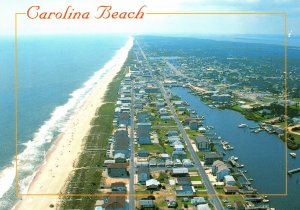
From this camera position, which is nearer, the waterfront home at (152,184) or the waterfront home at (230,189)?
the waterfront home at (230,189)

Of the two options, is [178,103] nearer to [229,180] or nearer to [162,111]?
[162,111]

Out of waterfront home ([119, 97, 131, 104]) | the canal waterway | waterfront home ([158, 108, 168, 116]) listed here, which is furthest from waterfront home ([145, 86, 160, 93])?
waterfront home ([158, 108, 168, 116])

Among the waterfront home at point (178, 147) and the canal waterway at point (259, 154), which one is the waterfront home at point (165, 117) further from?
the waterfront home at point (178, 147)

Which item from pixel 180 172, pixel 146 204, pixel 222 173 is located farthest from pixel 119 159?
pixel 222 173

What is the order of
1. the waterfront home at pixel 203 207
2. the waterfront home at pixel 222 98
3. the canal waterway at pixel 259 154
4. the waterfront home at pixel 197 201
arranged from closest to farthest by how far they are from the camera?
the waterfront home at pixel 203 207 → the waterfront home at pixel 197 201 → the canal waterway at pixel 259 154 → the waterfront home at pixel 222 98

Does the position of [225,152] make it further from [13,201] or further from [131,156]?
[13,201]

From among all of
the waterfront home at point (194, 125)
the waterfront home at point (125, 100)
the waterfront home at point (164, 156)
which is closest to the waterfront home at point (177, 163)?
the waterfront home at point (164, 156)

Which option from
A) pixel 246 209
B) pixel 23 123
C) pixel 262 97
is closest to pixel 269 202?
pixel 246 209
